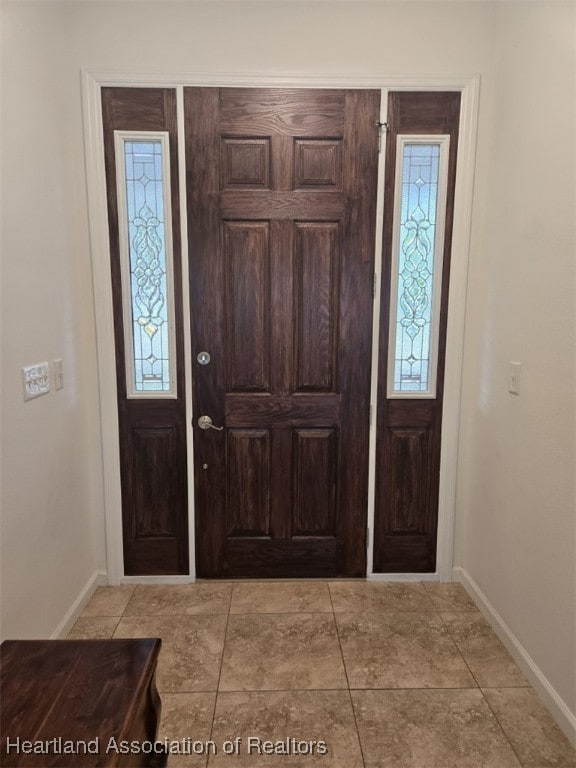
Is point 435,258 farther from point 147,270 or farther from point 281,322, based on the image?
point 147,270

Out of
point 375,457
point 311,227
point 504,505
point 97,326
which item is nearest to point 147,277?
point 97,326

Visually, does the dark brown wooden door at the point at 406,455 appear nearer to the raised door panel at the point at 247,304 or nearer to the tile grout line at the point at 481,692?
the tile grout line at the point at 481,692

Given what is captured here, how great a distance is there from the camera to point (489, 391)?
215cm

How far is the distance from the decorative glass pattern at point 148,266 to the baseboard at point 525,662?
1.77 metres

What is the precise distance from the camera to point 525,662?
182cm

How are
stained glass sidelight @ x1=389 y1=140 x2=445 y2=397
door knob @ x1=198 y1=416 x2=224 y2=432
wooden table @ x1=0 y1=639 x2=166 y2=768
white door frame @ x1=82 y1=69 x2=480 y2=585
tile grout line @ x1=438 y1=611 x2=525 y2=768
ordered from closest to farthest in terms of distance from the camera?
1. wooden table @ x1=0 y1=639 x2=166 y2=768
2. tile grout line @ x1=438 y1=611 x2=525 y2=768
3. white door frame @ x1=82 y1=69 x2=480 y2=585
4. stained glass sidelight @ x1=389 y1=140 x2=445 y2=397
5. door knob @ x1=198 y1=416 x2=224 y2=432

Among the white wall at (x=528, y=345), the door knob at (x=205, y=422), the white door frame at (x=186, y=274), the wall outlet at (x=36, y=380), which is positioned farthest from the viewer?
the door knob at (x=205, y=422)

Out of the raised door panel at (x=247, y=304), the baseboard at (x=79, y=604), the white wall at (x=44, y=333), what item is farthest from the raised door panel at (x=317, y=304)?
the baseboard at (x=79, y=604)

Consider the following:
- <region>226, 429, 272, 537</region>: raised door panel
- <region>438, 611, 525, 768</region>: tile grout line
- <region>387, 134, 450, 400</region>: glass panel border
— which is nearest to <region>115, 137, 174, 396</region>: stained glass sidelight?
<region>226, 429, 272, 537</region>: raised door panel

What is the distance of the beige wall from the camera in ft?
5.37

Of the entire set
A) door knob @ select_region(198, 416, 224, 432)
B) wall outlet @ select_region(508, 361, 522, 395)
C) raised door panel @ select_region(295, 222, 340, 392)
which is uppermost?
raised door panel @ select_region(295, 222, 340, 392)

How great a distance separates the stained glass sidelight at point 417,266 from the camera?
7.14ft

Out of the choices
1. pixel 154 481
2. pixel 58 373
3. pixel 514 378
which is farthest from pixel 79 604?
pixel 514 378

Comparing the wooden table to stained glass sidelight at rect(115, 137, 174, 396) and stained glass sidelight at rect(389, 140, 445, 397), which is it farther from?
stained glass sidelight at rect(389, 140, 445, 397)
